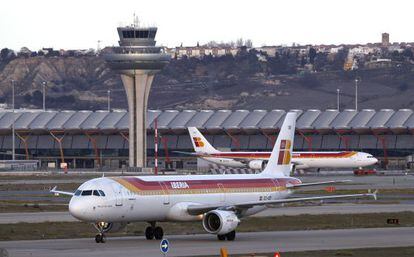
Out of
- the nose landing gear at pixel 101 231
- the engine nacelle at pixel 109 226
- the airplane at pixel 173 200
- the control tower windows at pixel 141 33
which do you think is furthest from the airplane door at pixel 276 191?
the control tower windows at pixel 141 33

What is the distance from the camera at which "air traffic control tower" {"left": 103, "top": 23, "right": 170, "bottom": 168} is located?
188 m

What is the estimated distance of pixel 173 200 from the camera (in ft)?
200

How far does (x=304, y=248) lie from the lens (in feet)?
185

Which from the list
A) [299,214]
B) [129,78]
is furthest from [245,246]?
[129,78]

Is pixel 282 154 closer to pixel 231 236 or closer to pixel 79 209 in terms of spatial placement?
pixel 231 236

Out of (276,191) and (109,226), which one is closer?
(109,226)

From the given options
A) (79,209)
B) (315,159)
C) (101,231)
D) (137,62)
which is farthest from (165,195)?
(137,62)

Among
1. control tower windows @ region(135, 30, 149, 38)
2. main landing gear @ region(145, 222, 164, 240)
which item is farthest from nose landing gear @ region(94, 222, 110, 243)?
control tower windows @ region(135, 30, 149, 38)

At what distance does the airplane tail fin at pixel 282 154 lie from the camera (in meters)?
68.4

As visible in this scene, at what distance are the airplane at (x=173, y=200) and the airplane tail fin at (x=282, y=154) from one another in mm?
2209

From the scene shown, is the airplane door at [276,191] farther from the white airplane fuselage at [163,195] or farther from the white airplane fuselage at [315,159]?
the white airplane fuselage at [315,159]

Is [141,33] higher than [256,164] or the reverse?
higher

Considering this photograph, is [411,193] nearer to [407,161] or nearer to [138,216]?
[138,216]

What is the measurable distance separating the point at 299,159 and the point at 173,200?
10905 centimetres
